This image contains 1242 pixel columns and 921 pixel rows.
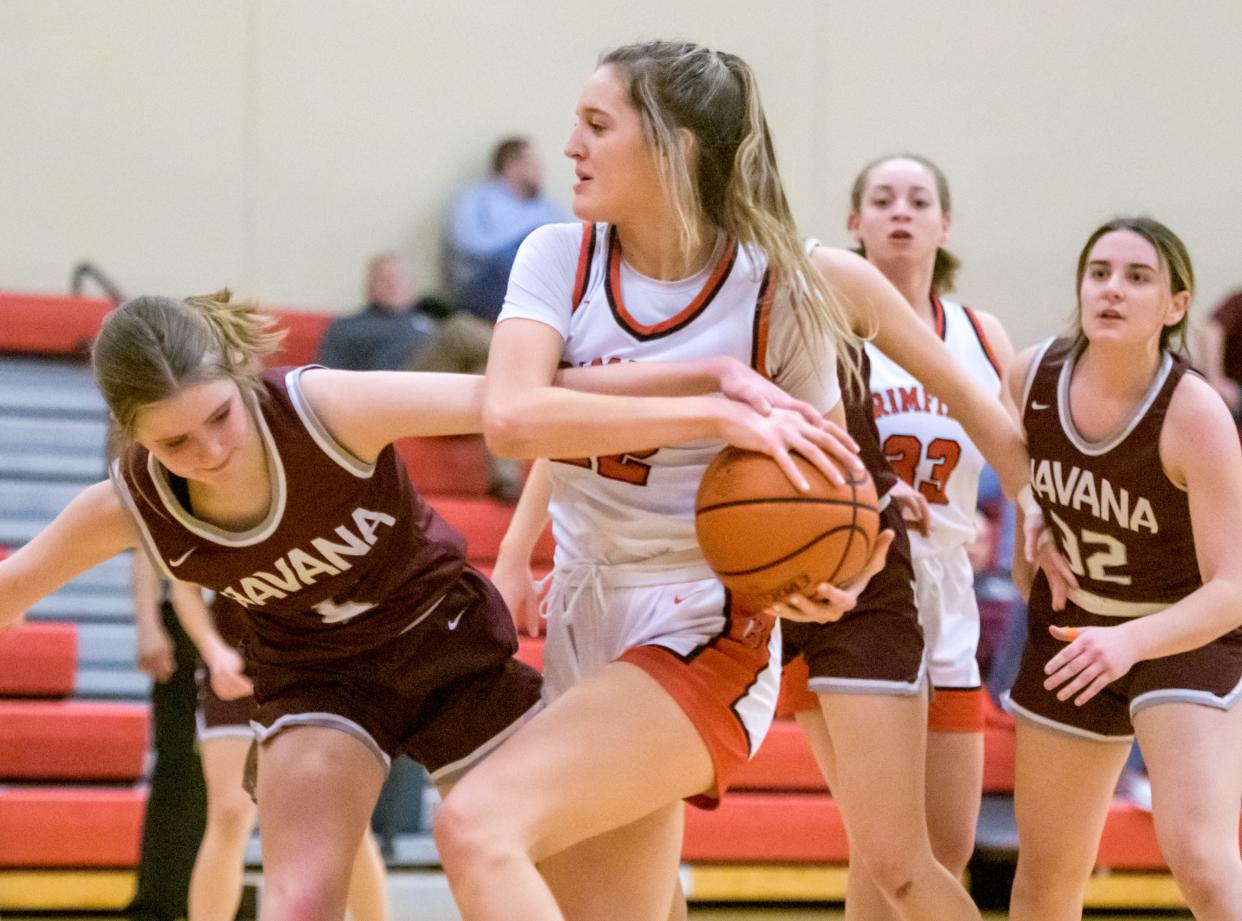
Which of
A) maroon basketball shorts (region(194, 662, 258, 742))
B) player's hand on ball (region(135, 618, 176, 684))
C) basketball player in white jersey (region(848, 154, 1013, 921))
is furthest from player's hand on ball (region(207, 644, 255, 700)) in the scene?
basketball player in white jersey (region(848, 154, 1013, 921))

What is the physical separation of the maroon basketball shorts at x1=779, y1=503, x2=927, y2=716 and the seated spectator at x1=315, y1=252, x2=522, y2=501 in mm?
3640

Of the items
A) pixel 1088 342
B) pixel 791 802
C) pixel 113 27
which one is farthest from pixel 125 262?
pixel 1088 342

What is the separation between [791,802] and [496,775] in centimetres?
377

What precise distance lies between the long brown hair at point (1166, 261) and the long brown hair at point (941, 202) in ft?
1.80

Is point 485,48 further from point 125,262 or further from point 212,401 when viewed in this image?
point 212,401

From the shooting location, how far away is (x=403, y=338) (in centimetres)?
816

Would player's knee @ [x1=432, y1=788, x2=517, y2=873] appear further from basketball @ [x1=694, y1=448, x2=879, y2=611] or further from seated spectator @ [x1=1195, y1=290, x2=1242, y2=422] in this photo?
seated spectator @ [x1=1195, y1=290, x2=1242, y2=422]

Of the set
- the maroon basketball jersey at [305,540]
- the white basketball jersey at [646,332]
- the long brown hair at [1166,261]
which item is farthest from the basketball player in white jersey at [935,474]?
the maroon basketball jersey at [305,540]

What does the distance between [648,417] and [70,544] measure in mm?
1064

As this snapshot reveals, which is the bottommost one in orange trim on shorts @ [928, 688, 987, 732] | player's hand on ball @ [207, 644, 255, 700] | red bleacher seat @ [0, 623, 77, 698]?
red bleacher seat @ [0, 623, 77, 698]

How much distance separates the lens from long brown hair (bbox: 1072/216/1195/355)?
3734mm

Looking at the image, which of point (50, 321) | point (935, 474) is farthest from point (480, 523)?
point (935, 474)

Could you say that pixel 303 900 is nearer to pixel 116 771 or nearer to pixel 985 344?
pixel 985 344

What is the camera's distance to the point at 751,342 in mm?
3051
